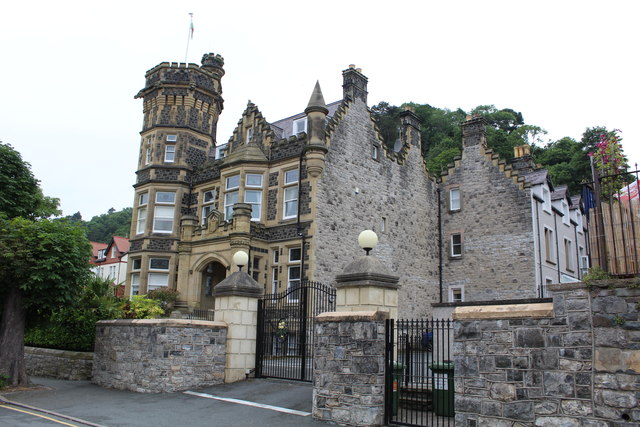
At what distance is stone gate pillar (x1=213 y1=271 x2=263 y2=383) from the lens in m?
13.9

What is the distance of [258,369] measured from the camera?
14.1m

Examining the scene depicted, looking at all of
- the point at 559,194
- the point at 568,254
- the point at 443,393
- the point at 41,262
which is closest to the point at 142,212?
the point at 41,262

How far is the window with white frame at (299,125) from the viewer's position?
87.2ft

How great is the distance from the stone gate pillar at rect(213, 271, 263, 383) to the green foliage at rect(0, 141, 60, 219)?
8.62 m

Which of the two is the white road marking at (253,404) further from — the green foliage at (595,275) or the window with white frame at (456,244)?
the window with white frame at (456,244)

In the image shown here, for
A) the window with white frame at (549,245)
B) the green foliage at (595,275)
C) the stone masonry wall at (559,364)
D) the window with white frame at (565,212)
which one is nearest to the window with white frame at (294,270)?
the window with white frame at (549,245)

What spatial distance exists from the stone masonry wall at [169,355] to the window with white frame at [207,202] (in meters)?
12.6

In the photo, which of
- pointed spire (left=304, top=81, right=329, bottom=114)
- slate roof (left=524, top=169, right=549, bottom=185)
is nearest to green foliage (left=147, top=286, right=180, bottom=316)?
pointed spire (left=304, top=81, right=329, bottom=114)

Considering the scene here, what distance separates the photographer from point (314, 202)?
22250mm

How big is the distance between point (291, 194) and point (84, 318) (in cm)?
986

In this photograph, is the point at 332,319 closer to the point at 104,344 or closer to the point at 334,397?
the point at 334,397

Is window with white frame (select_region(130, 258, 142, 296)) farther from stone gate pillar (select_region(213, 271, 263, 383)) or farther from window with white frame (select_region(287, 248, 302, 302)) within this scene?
stone gate pillar (select_region(213, 271, 263, 383))

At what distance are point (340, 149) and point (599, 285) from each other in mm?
17406

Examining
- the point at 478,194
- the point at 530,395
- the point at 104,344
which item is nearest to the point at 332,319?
the point at 530,395
